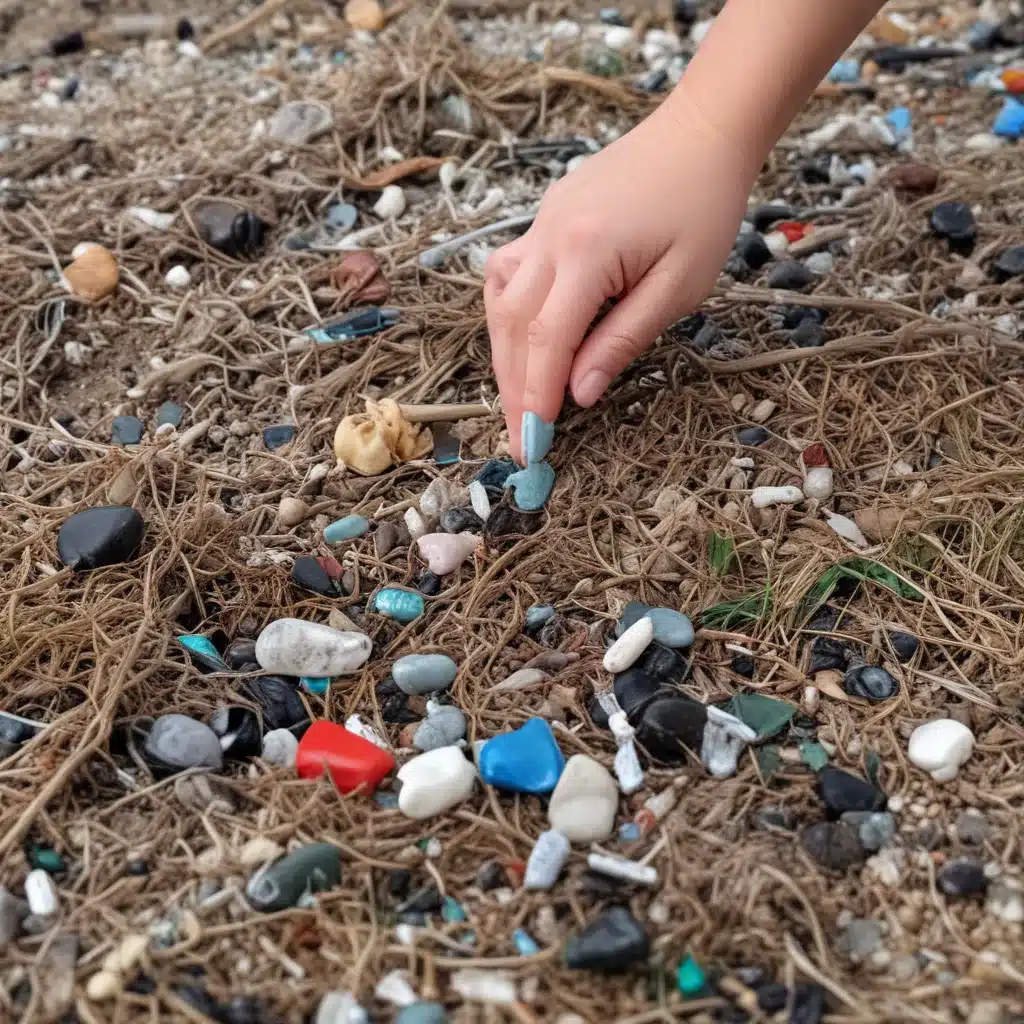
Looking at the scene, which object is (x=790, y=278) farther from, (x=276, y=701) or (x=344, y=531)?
(x=276, y=701)

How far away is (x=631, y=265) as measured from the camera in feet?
5.83

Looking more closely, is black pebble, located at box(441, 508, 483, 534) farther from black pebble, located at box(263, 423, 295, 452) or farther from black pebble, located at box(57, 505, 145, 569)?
black pebble, located at box(57, 505, 145, 569)

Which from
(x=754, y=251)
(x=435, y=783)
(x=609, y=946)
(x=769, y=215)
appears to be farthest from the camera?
(x=769, y=215)

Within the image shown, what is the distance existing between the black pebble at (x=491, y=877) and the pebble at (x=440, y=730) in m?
0.21

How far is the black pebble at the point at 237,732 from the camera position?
1.60 metres

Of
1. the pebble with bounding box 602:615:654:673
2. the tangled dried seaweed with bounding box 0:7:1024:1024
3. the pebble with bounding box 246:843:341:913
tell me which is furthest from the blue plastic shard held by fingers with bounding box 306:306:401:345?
the pebble with bounding box 246:843:341:913

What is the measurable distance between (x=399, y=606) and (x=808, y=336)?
39.5 inches

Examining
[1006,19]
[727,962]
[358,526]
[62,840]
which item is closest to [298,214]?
[358,526]

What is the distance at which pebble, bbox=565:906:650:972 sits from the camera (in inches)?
51.3

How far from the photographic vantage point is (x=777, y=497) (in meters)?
1.90

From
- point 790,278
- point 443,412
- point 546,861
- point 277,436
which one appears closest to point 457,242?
point 443,412

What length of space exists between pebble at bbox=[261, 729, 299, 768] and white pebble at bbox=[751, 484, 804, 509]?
0.89 m

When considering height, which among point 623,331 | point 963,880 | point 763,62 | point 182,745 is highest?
point 763,62

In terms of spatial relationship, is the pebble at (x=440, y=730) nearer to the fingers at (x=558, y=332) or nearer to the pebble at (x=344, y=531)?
the pebble at (x=344, y=531)
